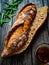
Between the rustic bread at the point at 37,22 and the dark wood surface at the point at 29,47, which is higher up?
the rustic bread at the point at 37,22

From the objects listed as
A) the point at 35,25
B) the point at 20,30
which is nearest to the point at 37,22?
the point at 35,25

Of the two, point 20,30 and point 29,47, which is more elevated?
point 20,30

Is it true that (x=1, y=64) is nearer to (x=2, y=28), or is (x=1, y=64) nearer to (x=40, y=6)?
(x=2, y=28)

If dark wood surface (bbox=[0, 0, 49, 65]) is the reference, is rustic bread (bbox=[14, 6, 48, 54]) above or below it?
above

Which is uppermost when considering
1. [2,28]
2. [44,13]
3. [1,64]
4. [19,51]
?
[44,13]

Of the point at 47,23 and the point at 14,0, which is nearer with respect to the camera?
the point at 47,23

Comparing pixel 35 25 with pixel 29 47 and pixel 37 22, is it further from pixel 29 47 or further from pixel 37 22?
pixel 29 47

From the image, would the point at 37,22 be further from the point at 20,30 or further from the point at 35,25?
the point at 20,30

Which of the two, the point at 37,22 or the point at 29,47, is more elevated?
the point at 37,22

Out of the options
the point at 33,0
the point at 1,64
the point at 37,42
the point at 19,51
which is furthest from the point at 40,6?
the point at 1,64

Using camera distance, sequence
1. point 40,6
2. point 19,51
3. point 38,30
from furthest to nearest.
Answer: point 40,6 → point 38,30 → point 19,51

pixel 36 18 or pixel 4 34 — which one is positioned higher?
pixel 36 18
